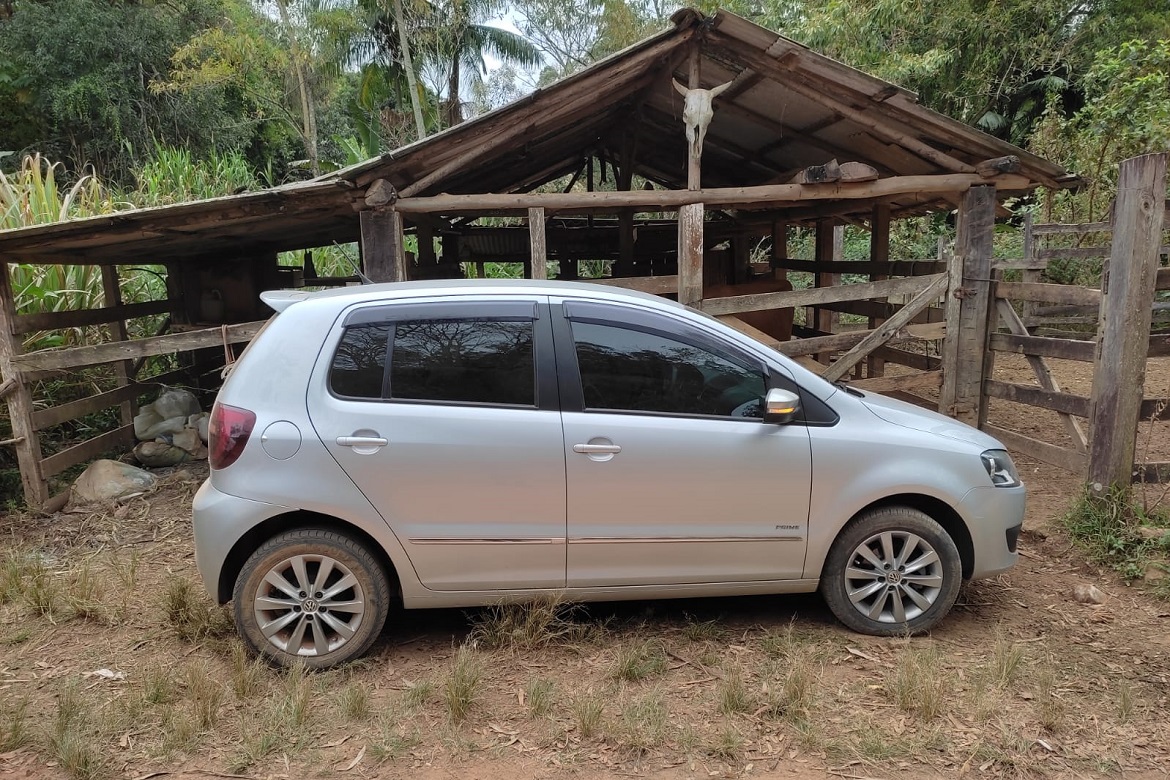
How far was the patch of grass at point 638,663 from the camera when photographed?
3254 millimetres

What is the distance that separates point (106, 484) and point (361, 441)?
4.49m

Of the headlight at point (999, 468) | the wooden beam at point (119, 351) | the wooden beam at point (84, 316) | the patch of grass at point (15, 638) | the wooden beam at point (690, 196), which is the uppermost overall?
the wooden beam at point (690, 196)

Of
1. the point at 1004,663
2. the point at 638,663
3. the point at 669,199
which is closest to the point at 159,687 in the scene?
the point at 638,663

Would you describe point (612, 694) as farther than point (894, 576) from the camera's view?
No

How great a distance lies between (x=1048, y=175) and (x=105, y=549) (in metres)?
8.16

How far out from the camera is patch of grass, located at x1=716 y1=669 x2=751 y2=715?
3.00 meters

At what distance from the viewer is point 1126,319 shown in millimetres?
4523

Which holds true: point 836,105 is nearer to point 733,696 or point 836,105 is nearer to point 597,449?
point 597,449

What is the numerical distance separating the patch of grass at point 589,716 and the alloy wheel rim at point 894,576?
1420 millimetres

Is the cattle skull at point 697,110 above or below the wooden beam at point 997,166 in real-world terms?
above

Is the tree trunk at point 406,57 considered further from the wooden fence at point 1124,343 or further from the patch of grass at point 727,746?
the patch of grass at point 727,746

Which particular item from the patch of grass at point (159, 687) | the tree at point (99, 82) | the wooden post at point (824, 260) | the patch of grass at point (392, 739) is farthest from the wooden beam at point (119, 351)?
the tree at point (99, 82)

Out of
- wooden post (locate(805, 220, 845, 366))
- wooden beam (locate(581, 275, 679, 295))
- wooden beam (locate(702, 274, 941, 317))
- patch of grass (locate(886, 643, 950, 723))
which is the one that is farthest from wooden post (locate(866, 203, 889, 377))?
patch of grass (locate(886, 643, 950, 723))

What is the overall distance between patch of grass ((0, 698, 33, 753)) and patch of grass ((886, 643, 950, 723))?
3.65 metres
